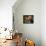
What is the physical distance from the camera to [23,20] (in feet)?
18.1

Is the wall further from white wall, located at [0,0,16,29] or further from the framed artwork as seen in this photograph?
white wall, located at [0,0,16,29]

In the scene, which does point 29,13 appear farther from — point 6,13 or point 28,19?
point 6,13

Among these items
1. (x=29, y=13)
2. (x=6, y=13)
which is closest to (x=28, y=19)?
(x=29, y=13)

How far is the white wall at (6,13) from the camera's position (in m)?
4.21

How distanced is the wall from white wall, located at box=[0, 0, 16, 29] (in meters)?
1.19

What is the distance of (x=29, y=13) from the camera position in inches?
215

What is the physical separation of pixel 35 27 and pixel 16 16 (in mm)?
1073

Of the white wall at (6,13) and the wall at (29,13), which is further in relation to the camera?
the wall at (29,13)

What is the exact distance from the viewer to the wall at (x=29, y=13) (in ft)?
17.9

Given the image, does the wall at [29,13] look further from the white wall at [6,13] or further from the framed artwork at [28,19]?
the white wall at [6,13]

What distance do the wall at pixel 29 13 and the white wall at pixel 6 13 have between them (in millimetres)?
1190

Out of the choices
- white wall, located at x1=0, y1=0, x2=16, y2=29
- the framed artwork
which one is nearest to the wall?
the framed artwork

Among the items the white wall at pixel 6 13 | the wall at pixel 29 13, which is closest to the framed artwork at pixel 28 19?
the wall at pixel 29 13

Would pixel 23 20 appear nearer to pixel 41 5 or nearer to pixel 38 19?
pixel 38 19
